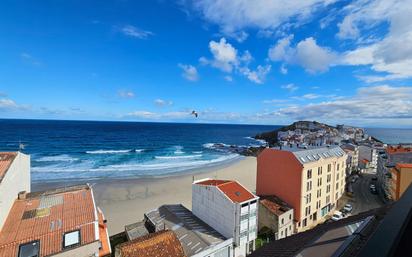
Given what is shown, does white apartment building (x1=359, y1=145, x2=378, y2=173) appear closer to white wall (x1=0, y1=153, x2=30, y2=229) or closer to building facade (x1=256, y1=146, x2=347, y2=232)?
building facade (x1=256, y1=146, x2=347, y2=232)

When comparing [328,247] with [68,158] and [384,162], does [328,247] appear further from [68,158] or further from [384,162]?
[68,158]

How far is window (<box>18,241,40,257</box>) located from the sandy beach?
39.3ft

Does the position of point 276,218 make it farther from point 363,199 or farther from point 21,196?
point 21,196

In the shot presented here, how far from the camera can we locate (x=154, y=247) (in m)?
16.2

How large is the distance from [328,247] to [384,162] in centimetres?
4427

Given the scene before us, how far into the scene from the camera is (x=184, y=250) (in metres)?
17.4

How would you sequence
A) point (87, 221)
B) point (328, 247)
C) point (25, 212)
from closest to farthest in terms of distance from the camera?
1. point (328, 247)
2. point (87, 221)
3. point (25, 212)

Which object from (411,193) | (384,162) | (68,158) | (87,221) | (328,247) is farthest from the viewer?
(68,158)

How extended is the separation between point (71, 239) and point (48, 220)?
3.03 m

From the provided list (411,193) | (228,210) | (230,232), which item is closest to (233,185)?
(228,210)

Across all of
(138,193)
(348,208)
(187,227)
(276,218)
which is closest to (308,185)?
(276,218)

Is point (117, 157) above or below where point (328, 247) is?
below

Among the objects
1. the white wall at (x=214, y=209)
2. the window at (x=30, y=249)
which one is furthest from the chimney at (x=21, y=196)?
the white wall at (x=214, y=209)

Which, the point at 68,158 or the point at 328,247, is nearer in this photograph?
the point at 328,247
